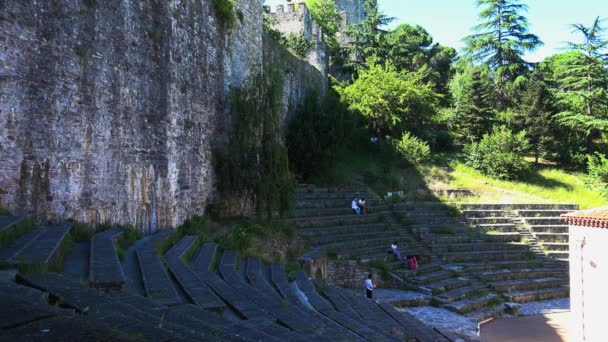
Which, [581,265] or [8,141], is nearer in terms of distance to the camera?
[8,141]

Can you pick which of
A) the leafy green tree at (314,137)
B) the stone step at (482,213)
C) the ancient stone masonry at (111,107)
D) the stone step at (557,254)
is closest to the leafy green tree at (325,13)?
the leafy green tree at (314,137)

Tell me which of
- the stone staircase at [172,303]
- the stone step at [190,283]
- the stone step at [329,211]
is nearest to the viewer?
the stone staircase at [172,303]

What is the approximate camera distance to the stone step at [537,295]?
525 inches

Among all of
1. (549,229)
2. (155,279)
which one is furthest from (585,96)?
(155,279)

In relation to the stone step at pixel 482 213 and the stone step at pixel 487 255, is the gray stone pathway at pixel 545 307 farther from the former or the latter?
the stone step at pixel 482 213

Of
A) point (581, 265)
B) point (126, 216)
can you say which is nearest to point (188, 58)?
point (126, 216)

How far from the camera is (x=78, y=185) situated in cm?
758

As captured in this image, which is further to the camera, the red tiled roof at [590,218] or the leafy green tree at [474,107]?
the leafy green tree at [474,107]

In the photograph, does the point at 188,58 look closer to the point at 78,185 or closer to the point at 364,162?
the point at 78,185

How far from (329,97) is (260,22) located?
710 centimetres

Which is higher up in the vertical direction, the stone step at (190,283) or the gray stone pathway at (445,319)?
the stone step at (190,283)

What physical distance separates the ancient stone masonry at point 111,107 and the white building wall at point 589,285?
9.45 metres

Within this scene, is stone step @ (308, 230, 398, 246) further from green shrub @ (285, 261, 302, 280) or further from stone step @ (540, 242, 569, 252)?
stone step @ (540, 242, 569, 252)

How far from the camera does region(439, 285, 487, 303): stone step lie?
1239cm
